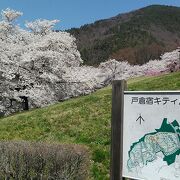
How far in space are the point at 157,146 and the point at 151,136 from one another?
18 cm

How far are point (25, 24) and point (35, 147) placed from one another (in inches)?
1356

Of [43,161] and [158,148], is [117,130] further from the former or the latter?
[43,161]

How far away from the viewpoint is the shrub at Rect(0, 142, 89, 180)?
28.5ft

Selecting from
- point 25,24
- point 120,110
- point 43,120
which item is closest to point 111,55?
point 25,24

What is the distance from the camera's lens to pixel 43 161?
886 centimetres

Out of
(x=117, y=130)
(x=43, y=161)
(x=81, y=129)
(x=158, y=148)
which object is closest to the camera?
(x=158, y=148)

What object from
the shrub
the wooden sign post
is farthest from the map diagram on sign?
the shrub

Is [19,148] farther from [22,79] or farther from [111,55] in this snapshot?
[111,55]

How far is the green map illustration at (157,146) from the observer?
21.8ft

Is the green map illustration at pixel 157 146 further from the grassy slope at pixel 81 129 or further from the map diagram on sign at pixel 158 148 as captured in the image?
the grassy slope at pixel 81 129

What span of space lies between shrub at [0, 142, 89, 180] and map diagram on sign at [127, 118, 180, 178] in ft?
5.96

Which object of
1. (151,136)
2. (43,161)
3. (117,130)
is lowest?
(43,161)

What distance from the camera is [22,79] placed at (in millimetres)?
35438

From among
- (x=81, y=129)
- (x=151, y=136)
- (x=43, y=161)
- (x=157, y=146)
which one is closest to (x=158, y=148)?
(x=157, y=146)
